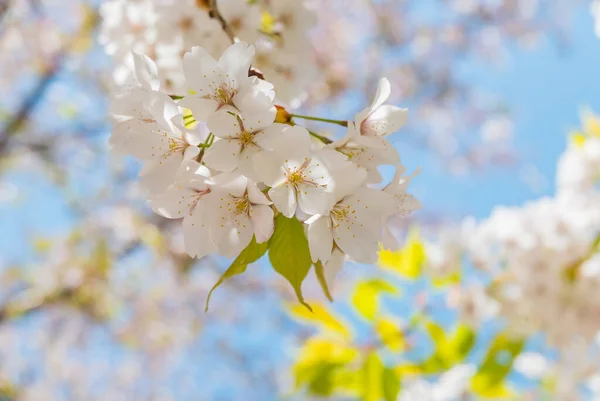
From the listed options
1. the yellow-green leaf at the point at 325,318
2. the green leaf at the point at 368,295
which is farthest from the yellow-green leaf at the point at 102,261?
the green leaf at the point at 368,295

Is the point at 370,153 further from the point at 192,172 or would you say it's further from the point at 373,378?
the point at 373,378

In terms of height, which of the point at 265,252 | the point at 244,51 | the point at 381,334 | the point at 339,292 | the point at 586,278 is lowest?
the point at 339,292

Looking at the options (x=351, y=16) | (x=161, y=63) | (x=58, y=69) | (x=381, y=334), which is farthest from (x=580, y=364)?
(x=351, y=16)

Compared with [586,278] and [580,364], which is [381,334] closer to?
[586,278]

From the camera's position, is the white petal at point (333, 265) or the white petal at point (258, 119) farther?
the white petal at point (333, 265)

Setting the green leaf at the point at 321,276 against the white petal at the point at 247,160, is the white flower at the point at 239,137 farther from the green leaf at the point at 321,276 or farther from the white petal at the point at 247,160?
the green leaf at the point at 321,276

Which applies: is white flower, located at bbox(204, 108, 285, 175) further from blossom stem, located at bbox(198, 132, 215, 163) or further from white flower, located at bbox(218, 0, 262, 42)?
white flower, located at bbox(218, 0, 262, 42)

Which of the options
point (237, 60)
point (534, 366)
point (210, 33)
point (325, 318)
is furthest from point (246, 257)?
point (534, 366)
